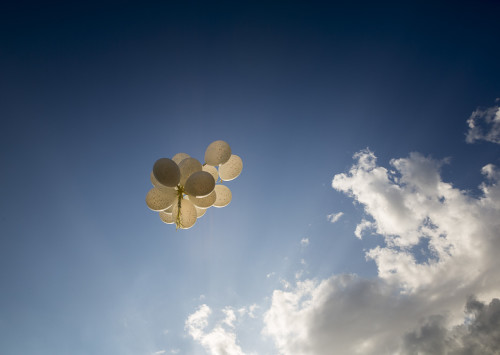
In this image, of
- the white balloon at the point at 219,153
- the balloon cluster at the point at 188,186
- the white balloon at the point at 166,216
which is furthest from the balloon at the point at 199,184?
the white balloon at the point at 166,216

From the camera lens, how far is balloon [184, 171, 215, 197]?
220 cm

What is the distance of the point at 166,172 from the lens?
85.4 inches

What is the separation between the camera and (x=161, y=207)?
247cm

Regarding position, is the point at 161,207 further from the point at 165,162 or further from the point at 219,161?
the point at 219,161

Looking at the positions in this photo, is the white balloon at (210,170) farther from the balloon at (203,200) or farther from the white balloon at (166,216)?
the white balloon at (166,216)

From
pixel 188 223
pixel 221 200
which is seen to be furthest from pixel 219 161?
pixel 188 223

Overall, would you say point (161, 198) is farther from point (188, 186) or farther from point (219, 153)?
point (219, 153)

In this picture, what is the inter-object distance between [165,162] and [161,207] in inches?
22.3

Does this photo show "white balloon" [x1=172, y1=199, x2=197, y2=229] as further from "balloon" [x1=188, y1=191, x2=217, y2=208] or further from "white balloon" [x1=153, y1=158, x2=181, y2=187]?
"white balloon" [x1=153, y1=158, x2=181, y2=187]

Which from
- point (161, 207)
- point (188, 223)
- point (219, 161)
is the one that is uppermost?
point (219, 161)

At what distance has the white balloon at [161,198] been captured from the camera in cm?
244

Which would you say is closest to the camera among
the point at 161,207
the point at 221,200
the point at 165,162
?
the point at 165,162

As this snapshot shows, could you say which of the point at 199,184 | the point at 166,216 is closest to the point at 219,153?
the point at 199,184

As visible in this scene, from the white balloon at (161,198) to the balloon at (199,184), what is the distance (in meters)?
0.32
